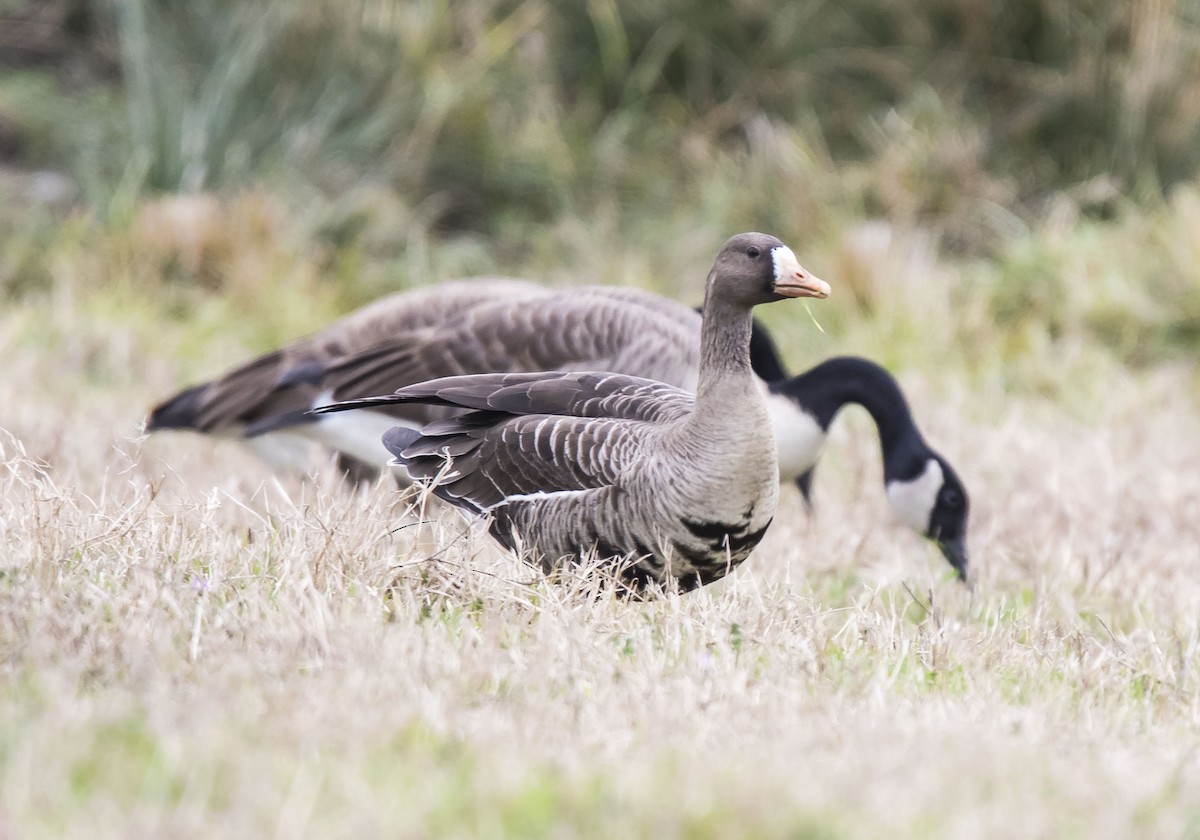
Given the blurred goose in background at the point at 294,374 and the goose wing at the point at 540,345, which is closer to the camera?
the goose wing at the point at 540,345

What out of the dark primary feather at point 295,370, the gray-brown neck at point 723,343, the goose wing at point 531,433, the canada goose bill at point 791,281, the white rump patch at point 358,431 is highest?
the canada goose bill at point 791,281

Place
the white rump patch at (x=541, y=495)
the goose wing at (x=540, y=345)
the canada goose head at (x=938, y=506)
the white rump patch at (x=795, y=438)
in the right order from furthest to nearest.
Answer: the goose wing at (x=540, y=345), the white rump patch at (x=795, y=438), the canada goose head at (x=938, y=506), the white rump patch at (x=541, y=495)

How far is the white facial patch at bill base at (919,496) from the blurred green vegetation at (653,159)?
288 cm

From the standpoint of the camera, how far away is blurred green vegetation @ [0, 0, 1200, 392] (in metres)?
8.61

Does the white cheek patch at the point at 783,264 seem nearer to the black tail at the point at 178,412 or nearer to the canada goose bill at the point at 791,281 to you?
the canada goose bill at the point at 791,281

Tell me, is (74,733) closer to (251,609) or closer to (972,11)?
(251,609)

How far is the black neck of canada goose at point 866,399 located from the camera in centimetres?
542

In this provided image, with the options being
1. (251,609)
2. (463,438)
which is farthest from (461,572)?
(463,438)

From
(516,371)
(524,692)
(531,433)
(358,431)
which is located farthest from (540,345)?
(524,692)

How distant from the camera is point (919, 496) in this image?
5.28 metres

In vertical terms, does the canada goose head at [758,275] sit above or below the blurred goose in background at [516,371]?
above

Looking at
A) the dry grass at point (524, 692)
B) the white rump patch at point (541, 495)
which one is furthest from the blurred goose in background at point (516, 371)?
the white rump patch at point (541, 495)

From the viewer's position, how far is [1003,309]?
866cm

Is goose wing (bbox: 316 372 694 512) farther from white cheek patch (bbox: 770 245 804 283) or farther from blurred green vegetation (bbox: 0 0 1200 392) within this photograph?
blurred green vegetation (bbox: 0 0 1200 392)
